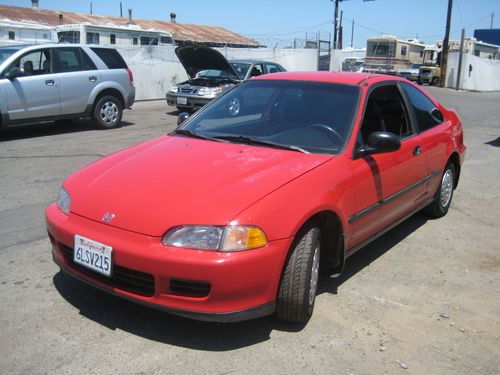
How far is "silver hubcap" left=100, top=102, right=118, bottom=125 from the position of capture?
10.9m

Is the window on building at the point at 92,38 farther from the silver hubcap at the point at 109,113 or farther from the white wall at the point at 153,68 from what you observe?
the silver hubcap at the point at 109,113

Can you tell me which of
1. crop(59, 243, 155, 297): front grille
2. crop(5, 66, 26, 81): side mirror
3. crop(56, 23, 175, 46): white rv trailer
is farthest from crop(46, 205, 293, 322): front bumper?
crop(56, 23, 175, 46): white rv trailer

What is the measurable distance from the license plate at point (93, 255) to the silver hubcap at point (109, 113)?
8.39 meters

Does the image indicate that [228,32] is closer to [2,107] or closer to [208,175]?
[2,107]

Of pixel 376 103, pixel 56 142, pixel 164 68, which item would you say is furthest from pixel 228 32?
pixel 376 103

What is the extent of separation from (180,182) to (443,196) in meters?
3.39

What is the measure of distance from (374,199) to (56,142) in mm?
7214

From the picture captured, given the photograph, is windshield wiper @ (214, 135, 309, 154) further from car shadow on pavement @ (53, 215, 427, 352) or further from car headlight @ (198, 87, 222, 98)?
car headlight @ (198, 87, 222, 98)

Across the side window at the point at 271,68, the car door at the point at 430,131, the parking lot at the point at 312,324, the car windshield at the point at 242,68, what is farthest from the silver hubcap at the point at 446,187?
the side window at the point at 271,68

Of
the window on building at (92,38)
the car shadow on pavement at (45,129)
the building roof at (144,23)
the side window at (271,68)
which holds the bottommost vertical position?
the car shadow on pavement at (45,129)

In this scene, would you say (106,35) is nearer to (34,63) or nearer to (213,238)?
(34,63)

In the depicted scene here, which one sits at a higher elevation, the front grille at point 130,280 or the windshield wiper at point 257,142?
the windshield wiper at point 257,142

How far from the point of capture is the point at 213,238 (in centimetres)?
271

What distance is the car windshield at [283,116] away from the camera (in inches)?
146
